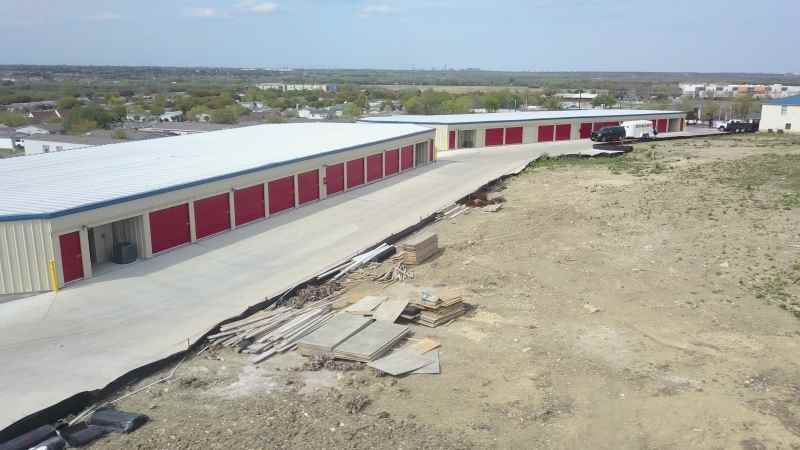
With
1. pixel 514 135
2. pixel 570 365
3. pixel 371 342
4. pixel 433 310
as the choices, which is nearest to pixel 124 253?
pixel 371 342

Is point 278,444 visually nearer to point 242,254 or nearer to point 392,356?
point 392,356

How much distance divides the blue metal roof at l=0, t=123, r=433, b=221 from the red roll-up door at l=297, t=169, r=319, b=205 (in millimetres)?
1054

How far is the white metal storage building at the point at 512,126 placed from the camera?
199 ft

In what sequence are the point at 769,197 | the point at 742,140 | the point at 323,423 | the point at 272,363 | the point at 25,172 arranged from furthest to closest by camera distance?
1. the point at 742,140
2. the point at 769,197
3. the point at 25,172
4. the point at 272,363
5. the point at 323,423

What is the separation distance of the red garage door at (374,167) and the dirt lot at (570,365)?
1367 centimetres

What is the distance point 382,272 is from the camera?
78.8 ft

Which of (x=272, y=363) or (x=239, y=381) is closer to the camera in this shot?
(x=239, y=381)

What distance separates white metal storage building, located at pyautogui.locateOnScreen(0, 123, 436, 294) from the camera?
70.0 ft

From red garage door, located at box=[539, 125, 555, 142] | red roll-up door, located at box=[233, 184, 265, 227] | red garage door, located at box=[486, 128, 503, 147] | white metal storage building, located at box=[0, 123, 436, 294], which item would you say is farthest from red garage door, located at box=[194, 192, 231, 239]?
red garage door, located at box=[539, 125, 555, 142]

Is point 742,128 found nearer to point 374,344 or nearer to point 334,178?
point 334,178

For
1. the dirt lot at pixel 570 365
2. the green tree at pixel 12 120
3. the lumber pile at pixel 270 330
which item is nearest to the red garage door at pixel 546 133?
the dirt lot at pixel 570 365

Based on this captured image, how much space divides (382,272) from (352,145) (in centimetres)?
1814

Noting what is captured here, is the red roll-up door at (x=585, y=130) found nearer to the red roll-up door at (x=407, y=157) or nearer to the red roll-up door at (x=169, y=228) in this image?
the red roll-up door at (x=407, y=157)

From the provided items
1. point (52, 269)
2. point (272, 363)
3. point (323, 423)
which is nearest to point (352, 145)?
point (52, 269)
